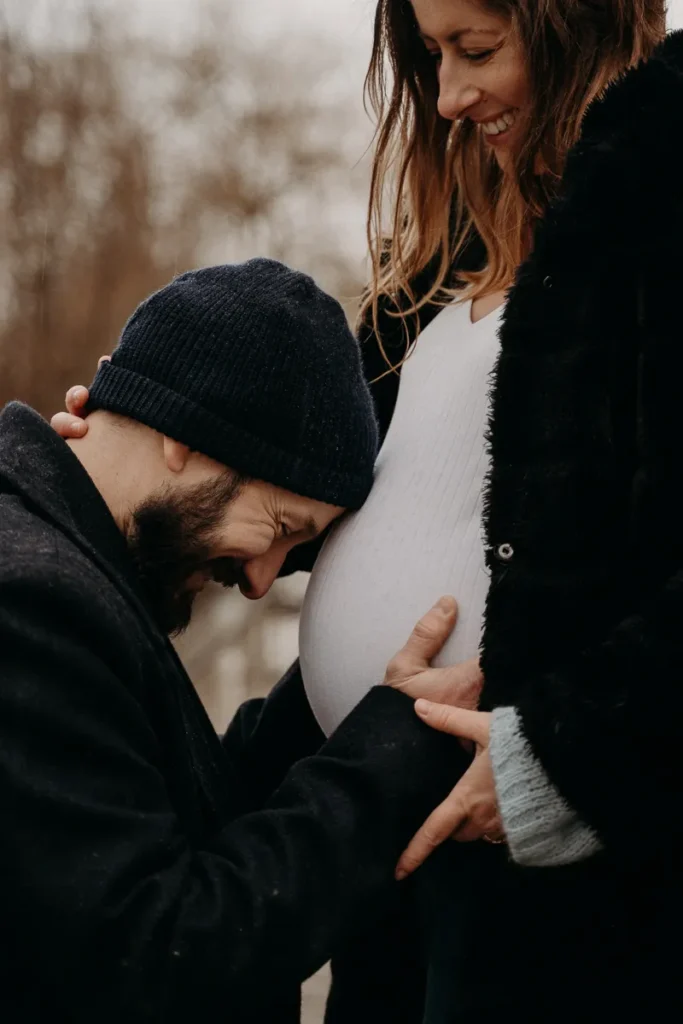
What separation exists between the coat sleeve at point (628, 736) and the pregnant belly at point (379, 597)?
1.10 feet

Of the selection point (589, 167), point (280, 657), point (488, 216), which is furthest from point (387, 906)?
point (280, 657)

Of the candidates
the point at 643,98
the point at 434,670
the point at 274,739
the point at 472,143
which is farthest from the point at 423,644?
the point at 472,143

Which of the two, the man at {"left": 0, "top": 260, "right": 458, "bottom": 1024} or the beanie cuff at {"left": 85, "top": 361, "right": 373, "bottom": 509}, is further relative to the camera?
the beanie cuff at {"left": 85, "top": 361, "right": 373, "bottom": 509}

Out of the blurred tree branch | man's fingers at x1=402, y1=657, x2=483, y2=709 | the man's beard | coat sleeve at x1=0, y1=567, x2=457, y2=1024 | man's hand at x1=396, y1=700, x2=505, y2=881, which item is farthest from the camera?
the blurred tree branch

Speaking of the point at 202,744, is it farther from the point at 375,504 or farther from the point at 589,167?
the point at 589,167

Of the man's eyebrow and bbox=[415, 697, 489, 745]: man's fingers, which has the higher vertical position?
the man's eyebrow

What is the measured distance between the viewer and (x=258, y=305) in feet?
5.96

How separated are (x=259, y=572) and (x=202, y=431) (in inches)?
13.2

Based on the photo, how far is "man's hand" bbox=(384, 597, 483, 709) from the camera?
1625 millimetres

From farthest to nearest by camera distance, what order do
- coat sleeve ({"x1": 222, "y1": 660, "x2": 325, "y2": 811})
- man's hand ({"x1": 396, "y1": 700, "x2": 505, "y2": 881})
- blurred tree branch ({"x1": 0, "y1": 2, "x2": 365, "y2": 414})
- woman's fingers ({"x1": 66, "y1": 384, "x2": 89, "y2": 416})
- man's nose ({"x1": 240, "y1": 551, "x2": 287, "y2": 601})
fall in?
blurred tree branch ({"x1": 0, "y1": 2, "x2": 365, "y2": 414}) → coat sleeve ({"x1": 222, "y1": 660, "x2": 325, "y2": 811}) → man's nose ({"x1": 240, "y1": 551, "x2": 287, "y2": 601}) → woman's fingers ({"x1": 66, "y1": 384, "x2": 89, "y2": 416}) → man's hand ({"x1": 396, "y1": 700, "x2": 505, "y2": 881})

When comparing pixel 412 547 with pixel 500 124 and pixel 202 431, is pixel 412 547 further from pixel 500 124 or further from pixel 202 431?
pixel 500 124

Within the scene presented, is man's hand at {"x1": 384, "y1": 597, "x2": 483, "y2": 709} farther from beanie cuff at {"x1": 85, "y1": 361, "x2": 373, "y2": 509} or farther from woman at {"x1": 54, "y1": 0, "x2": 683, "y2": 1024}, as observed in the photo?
beanie cuff at {"x1": 85, "y1": 361, "x2": 373, "y2": 509}

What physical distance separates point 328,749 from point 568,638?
0.37 metres

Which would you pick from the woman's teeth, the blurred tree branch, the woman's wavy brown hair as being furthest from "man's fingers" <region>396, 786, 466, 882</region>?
the blurred tree branch
